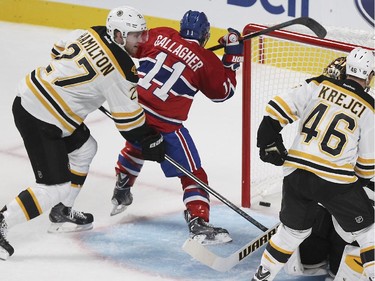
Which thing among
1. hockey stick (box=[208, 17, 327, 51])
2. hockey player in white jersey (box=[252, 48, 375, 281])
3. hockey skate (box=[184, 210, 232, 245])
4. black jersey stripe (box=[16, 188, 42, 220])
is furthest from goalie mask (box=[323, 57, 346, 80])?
black jersey stripe (box=[16, 188, 42, 220])

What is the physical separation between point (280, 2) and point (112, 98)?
9.03 feet

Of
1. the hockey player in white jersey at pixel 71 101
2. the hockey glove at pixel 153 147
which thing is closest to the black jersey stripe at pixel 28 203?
the hockey player in white jersey at pixel 71 101

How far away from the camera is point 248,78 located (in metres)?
4.76

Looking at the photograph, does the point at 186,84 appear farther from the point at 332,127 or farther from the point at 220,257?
the point at 332,127

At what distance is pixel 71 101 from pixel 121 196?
31.8 inches

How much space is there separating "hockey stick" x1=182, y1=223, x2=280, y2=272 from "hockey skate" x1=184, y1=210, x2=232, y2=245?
0.21 m

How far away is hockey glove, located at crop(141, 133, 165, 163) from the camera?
431 cm

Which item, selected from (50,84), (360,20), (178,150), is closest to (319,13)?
(360,20)

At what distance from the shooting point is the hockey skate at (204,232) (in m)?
4.45

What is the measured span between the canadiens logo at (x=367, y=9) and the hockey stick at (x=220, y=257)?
251 centimetres

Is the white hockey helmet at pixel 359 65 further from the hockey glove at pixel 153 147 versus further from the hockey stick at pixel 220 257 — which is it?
the hockey glove at pixel 153 147

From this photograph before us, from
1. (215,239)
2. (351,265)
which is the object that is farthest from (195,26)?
(351,265)

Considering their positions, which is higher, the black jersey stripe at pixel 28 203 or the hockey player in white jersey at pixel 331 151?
the hockey player in white jersey at pixel 331 151

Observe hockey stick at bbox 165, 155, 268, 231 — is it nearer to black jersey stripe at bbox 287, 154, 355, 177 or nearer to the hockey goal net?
the hockey goal net
